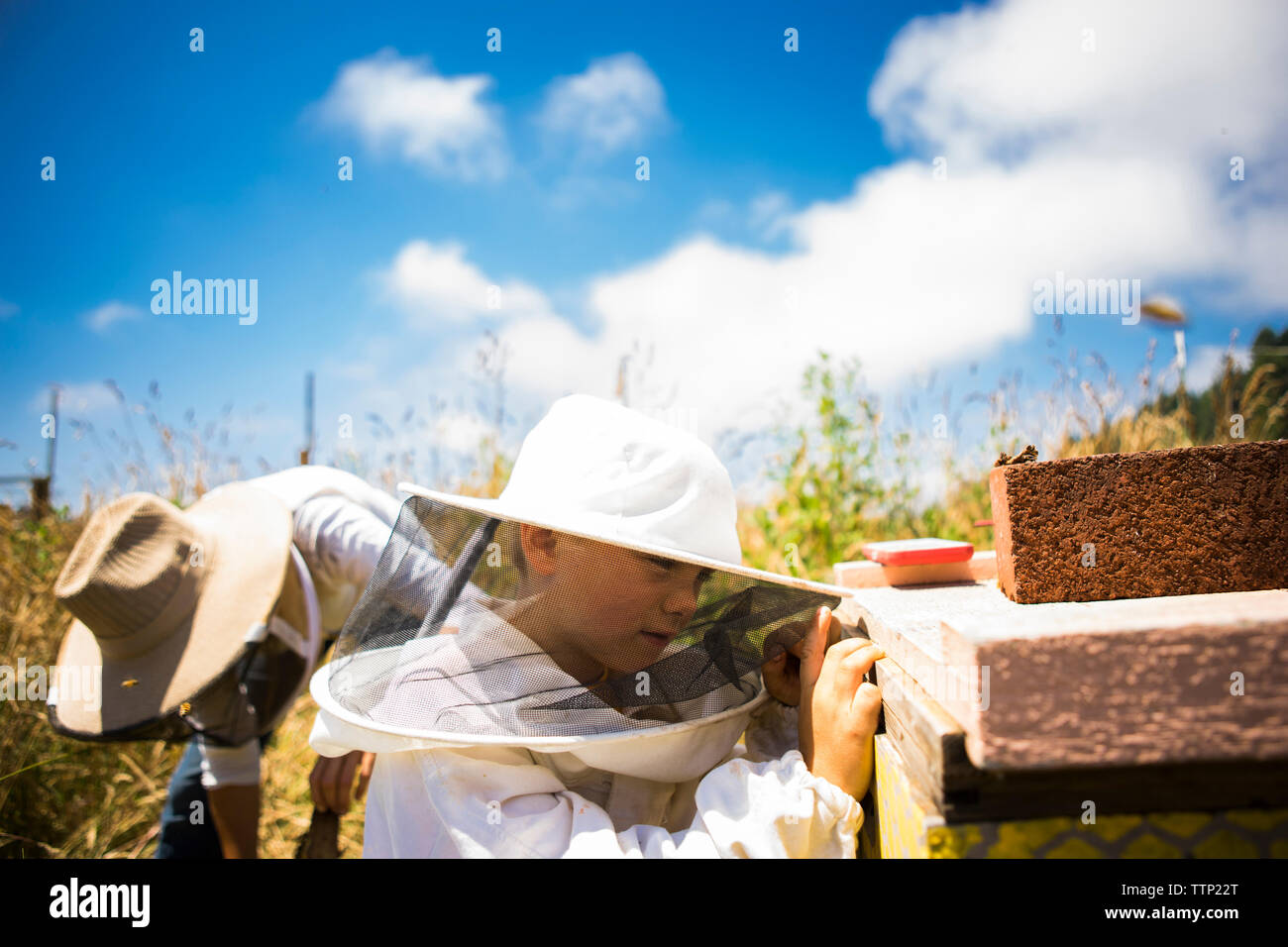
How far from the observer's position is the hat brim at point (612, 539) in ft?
4.21

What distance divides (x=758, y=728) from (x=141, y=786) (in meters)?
3.67

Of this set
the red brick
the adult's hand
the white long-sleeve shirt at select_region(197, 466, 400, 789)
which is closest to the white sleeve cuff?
the white long-sleeve shirt at select_region(197, 466, 400, 789)

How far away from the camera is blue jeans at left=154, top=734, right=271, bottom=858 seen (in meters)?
3.03

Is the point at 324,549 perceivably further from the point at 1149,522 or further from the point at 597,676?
the point at 1149,522

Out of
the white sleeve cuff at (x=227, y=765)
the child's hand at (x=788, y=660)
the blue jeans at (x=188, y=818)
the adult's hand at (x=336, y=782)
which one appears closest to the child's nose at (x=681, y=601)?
the child's hand at (x=788, y=660)

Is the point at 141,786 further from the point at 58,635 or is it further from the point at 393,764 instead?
the point at 393,764

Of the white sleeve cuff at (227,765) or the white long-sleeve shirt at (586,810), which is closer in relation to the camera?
the white long-sleeve shirt at (586,810)

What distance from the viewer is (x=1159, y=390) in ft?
14.6

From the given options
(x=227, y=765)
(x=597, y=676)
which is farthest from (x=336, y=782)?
(x=597, y=676)

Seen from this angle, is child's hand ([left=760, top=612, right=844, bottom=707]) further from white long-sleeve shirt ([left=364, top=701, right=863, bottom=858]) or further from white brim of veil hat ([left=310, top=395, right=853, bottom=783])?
white long-sleeve shirt ([left=364, top=701, right=863, bottom=858])

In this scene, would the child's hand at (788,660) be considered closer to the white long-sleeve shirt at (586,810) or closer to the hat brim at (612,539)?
the hat brim at (612,539)

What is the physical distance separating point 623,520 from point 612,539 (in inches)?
3.8

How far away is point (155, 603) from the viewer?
2736mm

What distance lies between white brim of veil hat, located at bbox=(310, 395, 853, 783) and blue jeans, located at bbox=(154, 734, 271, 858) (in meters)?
2.14
